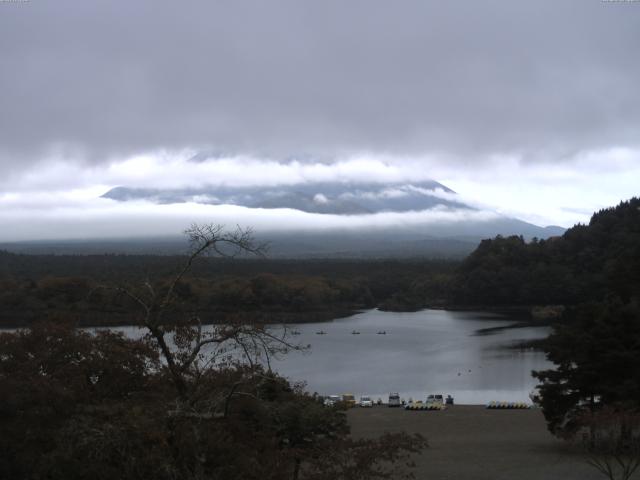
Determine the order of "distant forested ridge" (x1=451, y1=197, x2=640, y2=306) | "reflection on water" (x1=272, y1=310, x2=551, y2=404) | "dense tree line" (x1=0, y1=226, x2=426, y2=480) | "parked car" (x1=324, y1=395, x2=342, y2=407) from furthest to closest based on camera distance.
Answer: "distant forested ridge" (x1=451, y1=197, x2=640, y2=306) < "reflection on water" (x1=272, y1=310, x2=551, y2=404) < "parked car" (x1=324, y1=395, x2=342, y2=407) < "dense tree line" (x1=0, y1=226, x2=426, y2=480)

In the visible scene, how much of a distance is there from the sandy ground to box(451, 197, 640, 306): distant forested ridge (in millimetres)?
29149

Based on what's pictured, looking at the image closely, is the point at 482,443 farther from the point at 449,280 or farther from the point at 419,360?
the point at 449,280

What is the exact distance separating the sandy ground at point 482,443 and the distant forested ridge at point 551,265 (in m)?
29.1

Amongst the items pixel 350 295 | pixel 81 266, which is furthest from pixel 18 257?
pixel 350 295

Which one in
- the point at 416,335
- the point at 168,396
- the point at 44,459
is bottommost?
the point at 416,335

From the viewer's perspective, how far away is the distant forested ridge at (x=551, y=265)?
4619cm

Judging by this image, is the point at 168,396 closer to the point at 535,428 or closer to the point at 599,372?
the point at 599,372

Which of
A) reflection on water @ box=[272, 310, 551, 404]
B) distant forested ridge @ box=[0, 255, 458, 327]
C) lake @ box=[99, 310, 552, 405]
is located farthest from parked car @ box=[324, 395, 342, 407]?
distant forested ridge @ box=[0, 255, 458, 327]

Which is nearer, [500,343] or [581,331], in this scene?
[581,331]

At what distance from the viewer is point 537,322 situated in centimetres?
4022

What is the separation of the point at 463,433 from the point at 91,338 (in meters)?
9.06

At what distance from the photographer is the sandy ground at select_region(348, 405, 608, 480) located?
32.8ft

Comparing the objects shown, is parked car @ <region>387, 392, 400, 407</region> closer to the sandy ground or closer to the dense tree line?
the sandy ground

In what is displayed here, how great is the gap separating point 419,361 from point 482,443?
15710mm
